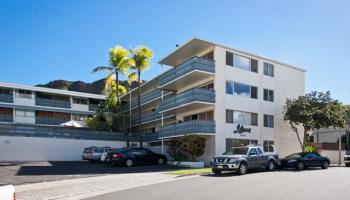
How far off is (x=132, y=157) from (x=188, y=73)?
8.37 m

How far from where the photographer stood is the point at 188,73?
101 feet

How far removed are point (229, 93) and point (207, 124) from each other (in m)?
3.68

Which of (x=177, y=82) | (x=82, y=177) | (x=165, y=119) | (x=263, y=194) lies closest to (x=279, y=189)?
(x=263, y=194)

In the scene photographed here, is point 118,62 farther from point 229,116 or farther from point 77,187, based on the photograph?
point 77,187

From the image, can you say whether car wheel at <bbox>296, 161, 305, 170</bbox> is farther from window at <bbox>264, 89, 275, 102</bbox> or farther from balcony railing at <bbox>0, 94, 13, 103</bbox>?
balcony railing at <bbox>0, 94, 13, 103</bbox>

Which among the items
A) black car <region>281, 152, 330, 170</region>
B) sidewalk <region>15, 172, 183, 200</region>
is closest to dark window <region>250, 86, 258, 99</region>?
black car <region>281, 152, 330, 170</region>

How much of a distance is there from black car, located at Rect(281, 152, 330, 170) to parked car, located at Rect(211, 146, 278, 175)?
1.81 m

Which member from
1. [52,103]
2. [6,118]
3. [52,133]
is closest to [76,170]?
[52,133]

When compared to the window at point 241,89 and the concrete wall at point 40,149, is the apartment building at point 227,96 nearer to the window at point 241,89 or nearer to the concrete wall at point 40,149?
the window at point 241,89

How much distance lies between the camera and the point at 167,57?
35969 millimetres

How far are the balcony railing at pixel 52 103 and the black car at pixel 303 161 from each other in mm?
33081

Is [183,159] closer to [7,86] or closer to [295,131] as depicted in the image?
[295,131]

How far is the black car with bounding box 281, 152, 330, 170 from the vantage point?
1043 inches

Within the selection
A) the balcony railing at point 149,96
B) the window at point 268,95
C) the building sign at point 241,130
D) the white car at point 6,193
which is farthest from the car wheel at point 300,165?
the white car at point 6,193
